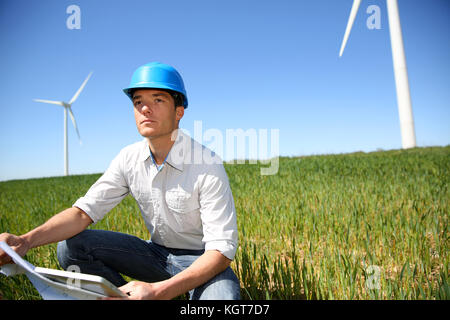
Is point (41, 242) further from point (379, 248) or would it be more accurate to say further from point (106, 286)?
point (379, 248)

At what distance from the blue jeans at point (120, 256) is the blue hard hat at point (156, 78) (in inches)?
44.8

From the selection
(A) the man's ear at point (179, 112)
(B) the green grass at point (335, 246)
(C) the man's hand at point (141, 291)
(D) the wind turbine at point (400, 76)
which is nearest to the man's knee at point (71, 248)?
(B) the green grass at point (335, 246)

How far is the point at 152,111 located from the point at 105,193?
2.51 ft

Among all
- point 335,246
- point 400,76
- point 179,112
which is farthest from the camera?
point 400,76

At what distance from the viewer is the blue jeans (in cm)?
199

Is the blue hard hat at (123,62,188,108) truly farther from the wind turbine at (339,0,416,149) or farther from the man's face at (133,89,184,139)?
the wind turbine at (339,0,416,149)

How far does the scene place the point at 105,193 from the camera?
2084mm

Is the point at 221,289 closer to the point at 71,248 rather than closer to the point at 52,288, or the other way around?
the point at 52,288

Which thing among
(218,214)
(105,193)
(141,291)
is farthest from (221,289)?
(105,193)

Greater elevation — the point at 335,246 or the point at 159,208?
the point at 159,208

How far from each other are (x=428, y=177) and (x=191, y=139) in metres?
7.04

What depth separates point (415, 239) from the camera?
8.43 feet

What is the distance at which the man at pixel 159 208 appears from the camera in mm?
1670

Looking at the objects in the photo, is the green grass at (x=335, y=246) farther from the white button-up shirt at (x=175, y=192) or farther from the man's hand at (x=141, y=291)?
the man's hand at (x=141, y=291)
